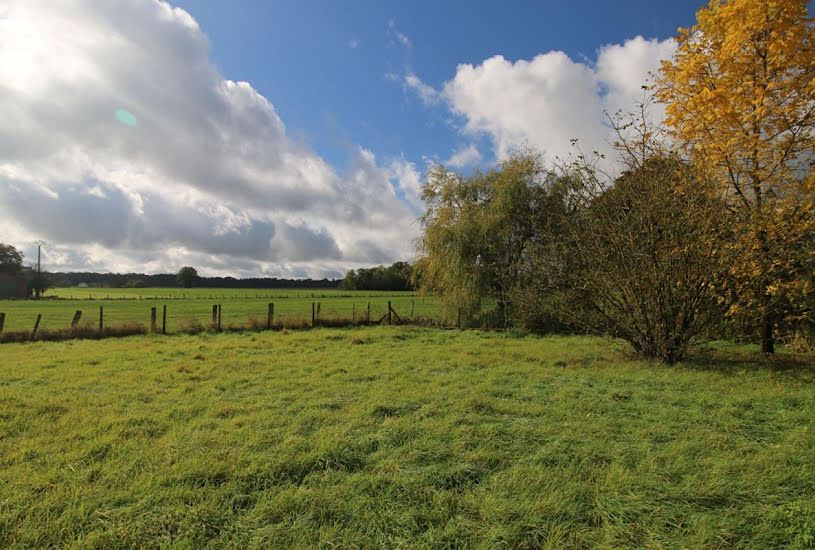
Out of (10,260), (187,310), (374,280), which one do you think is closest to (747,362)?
(187,310)

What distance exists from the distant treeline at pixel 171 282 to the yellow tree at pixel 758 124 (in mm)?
97840

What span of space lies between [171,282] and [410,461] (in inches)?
5151

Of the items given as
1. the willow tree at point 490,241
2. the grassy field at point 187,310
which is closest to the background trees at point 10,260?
the grassy field at point 187,310

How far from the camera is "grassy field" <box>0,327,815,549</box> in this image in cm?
306

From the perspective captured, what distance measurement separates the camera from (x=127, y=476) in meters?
3.87

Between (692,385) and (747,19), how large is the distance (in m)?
7.87

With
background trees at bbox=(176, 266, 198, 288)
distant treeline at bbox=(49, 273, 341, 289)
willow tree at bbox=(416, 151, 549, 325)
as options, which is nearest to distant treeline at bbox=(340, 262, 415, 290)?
distant treeline at bbox=(49, 273, 341, 289)

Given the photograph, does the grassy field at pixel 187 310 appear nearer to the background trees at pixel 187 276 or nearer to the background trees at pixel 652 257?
the background trees at pixel 652 257

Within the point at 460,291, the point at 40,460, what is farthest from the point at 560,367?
the point at 460,291

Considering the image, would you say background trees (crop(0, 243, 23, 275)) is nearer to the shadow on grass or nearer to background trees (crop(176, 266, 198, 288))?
background trees (crop(176, 266, 198, 288))

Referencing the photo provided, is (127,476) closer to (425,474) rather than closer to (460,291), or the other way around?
(425,474)

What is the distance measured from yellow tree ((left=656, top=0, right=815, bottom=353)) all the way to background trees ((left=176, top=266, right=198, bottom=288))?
118535mm

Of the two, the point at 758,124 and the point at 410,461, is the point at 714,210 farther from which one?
the point at 410,461

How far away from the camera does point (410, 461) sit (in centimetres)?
418
